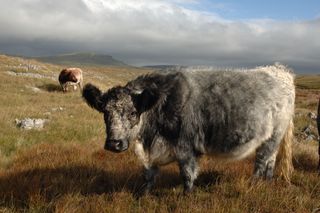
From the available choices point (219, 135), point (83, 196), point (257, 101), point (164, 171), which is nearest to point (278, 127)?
point (257, 101)

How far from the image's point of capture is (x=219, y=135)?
7449 mm

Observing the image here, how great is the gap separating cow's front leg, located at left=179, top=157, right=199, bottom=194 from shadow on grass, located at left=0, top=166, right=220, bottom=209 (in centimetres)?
68

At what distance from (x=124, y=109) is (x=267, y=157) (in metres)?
3.15

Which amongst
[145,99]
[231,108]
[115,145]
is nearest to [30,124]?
[145,99]

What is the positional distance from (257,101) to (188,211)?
101 inches

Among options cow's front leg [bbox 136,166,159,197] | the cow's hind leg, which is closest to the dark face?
cow's front leg [bbox 136,166,159,197]

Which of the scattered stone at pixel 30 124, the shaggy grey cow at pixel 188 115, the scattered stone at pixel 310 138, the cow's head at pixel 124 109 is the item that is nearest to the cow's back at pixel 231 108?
the shaggy grey cow at pixel 188 115

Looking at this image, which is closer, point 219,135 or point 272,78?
point 219,135

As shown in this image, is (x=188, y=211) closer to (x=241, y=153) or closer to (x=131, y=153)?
(x=241, y=153)

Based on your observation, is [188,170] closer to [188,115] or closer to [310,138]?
[188,115]

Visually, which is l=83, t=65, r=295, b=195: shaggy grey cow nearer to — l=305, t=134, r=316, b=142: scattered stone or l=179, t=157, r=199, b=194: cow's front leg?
l=179, t=157, r=199, b=194: cow's front leg

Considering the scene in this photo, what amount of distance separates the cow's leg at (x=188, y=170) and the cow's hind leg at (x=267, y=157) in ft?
5.58

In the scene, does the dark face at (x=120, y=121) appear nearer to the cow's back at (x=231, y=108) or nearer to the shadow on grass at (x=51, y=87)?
the cow's back at (x=231, y=108)

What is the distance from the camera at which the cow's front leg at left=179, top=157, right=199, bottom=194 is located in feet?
23.6
